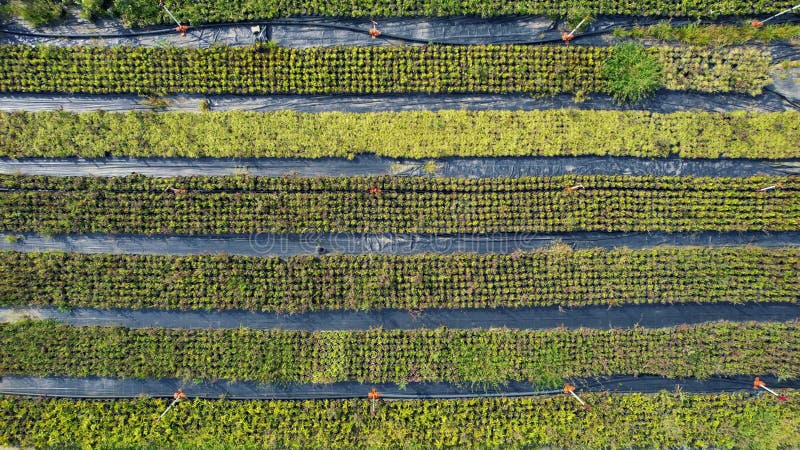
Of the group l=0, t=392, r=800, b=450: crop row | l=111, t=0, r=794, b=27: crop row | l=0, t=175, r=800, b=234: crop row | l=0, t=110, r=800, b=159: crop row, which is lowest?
l=0, t=392, r=800, b=450: crop row

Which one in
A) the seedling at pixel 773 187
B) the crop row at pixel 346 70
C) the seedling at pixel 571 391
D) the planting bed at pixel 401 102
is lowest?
the seedling at pixel 571 391

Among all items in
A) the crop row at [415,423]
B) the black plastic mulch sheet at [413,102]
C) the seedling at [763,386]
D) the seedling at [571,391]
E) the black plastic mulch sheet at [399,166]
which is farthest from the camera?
the black plastic mulch sheet at [413,102]

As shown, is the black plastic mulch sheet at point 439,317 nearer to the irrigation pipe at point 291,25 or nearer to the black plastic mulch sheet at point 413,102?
the black plastic mulch sheet at point 413,102

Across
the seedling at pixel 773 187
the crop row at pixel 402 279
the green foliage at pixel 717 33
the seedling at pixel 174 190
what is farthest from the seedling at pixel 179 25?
the seedling at pixel 773 187

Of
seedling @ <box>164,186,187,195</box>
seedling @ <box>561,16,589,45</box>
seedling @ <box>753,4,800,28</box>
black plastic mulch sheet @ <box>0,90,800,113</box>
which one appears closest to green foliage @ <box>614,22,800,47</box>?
seedling @ <box>753,4,800,28</box>

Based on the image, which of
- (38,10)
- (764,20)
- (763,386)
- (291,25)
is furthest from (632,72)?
(38,10)

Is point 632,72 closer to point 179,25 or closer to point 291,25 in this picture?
point 291,25

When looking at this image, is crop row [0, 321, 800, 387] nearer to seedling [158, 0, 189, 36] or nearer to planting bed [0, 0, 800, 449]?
planting bed [0, 0, 800, 449]
